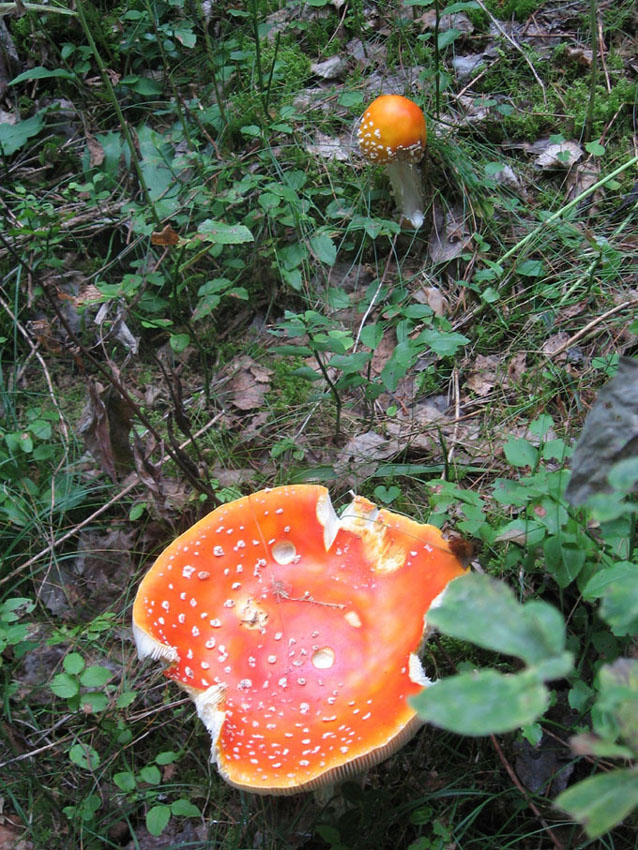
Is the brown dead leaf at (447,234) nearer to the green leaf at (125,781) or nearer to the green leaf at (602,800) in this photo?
the green leaf at (125,781)

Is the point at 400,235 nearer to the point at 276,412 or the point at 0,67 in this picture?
the point at 276,412

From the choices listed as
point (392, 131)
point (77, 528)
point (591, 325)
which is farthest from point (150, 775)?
point (392, 131)

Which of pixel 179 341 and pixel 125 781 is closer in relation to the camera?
pixel 125 781

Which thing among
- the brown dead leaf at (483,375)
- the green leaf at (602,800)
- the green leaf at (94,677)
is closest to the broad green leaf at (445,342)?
the brown dead leaf at (483,375)

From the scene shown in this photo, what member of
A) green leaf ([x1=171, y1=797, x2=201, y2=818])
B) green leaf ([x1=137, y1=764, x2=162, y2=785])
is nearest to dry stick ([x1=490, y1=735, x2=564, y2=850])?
green leaf ([x1=171, y1=797, x2=201, y2=818])

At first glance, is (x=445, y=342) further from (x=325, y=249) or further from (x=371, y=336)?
(x=325, y=249)

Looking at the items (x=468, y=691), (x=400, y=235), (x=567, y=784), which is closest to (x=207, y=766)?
(x=567, y=784)
